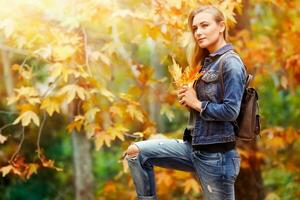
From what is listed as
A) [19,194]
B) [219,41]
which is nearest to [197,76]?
[219,41]

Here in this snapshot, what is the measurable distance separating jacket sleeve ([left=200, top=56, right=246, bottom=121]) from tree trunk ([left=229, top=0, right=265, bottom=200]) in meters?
3.11

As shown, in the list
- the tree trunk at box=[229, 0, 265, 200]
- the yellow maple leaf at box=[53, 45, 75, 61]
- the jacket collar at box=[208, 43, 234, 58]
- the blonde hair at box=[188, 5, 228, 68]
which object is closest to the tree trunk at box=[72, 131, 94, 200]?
the tree trunk at box=[229, 0, 265, 200]

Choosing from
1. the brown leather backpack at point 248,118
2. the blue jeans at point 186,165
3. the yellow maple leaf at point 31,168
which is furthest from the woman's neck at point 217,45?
the yellow maple leaf at point 31,168

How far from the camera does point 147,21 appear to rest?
526cm

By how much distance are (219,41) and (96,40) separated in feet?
10.4

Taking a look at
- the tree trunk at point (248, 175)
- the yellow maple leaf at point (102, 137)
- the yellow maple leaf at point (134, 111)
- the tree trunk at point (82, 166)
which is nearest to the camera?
the yellow maple leaf at point (102, 137)

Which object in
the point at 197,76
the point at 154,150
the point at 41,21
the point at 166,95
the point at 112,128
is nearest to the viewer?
the point at 197,76

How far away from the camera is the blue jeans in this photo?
351 centimetres

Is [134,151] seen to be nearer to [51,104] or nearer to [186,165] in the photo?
[186,165]

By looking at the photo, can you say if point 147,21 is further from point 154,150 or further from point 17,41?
point 154,150

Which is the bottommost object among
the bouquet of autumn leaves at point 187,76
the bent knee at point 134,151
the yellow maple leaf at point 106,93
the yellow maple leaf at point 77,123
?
the bent knee at point 134,151

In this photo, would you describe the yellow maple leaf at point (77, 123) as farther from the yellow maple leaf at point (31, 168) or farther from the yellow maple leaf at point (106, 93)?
the yellow maple leaf at point (31, 168)

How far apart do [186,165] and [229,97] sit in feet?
2.27

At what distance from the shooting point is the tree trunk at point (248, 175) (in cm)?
656
